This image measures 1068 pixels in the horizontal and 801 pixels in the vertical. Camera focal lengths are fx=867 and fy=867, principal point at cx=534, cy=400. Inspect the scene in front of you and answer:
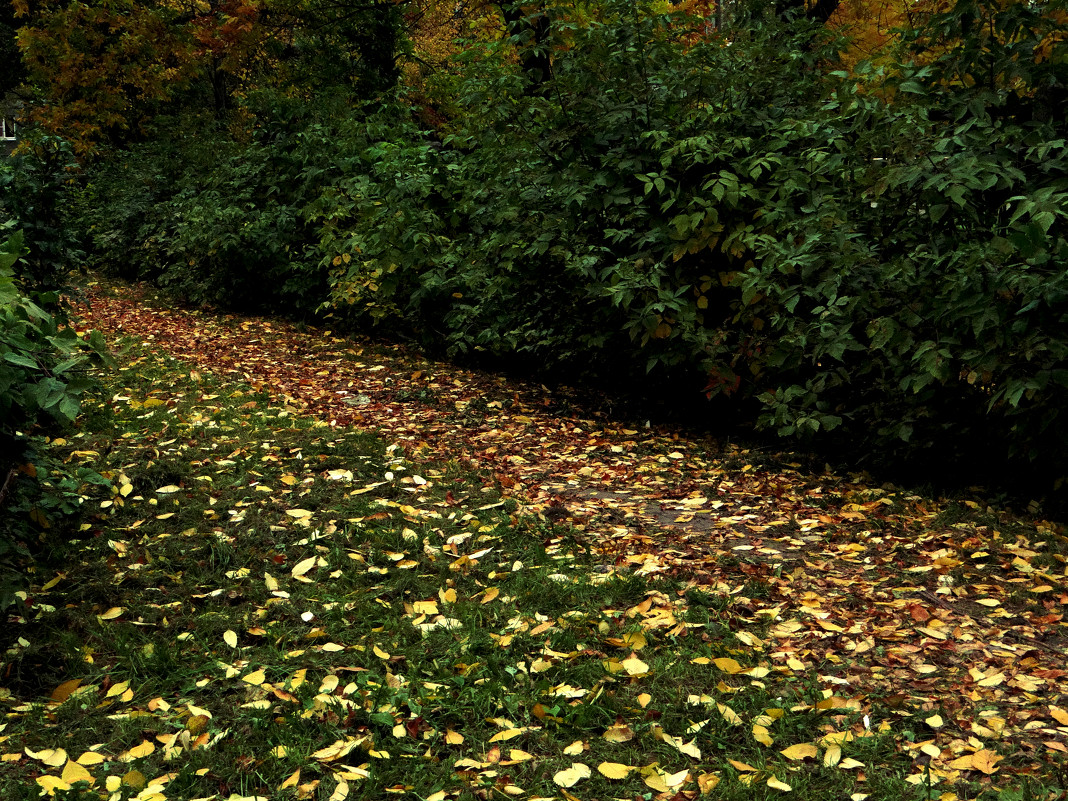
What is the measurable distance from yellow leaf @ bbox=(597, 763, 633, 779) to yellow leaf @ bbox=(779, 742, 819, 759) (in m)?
0.48

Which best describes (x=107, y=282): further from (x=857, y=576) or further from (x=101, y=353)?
(x=857, y=576)

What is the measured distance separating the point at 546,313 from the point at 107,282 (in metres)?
9.12

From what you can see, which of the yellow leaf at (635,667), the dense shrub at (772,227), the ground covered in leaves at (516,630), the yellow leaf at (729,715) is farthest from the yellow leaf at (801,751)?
the dense shrub at (772,227)

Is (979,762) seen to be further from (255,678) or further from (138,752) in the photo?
(138,752)

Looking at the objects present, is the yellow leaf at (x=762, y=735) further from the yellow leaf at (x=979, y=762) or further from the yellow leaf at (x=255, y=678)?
the yellow leaf at (x=255, y=678)

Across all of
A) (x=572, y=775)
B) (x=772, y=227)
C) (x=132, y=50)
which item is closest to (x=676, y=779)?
(x=572, y=775)

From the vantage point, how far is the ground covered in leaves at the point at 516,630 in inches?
98.3

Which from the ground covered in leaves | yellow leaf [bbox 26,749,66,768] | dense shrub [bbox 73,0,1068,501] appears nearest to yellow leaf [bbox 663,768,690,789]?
the ground covered in leaves

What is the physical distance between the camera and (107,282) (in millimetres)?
12914

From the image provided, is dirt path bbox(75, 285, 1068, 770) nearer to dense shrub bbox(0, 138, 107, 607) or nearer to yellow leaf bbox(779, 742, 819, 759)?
yellow leaf bbox(779, 742, 819, 759)

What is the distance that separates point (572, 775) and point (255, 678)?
114cm

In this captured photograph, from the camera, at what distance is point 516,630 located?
324 cm

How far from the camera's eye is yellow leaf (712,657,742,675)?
2984mm

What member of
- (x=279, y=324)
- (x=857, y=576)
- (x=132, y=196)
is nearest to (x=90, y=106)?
(x=132, y=196)
